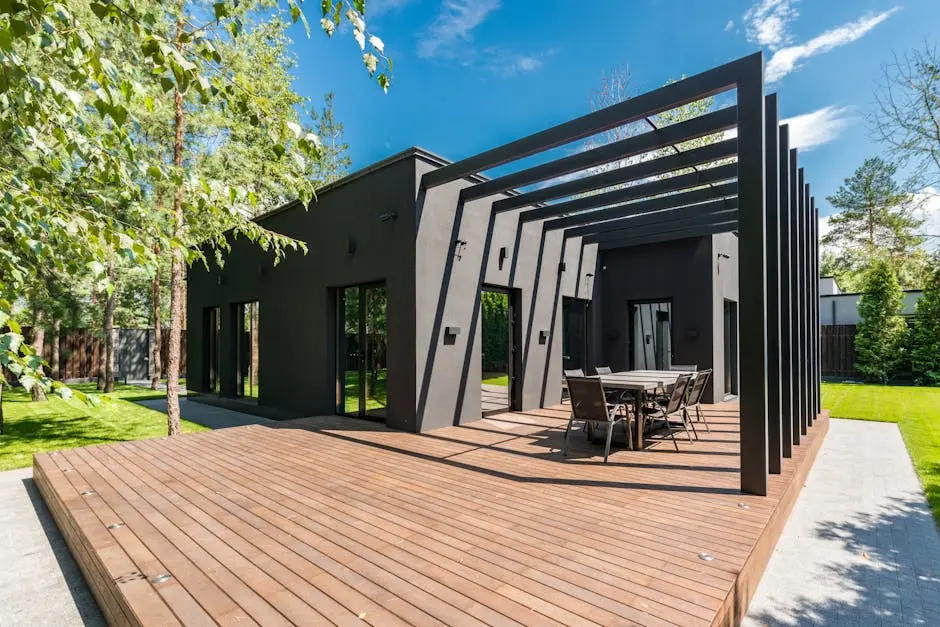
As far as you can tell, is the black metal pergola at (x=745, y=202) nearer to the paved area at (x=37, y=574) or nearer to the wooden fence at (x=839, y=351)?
the paved area at (x=37, y=574)

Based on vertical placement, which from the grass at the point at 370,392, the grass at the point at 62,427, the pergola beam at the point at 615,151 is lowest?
the grass at the point at 62,427

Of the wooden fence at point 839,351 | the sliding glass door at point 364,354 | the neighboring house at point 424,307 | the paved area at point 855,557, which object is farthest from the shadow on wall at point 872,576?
the wooden fence at point 839,351

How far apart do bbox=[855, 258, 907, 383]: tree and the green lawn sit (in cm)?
100

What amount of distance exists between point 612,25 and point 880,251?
1997cm

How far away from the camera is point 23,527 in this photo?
397 centimetres

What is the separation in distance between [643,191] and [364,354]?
15.8 ft

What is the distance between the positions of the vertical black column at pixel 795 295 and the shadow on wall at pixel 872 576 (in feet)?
4.05

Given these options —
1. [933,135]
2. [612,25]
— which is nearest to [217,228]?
[612,25]

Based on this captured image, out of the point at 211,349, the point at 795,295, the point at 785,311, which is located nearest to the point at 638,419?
the point at 785,311

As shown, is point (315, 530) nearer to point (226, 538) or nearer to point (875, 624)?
point (226, 538)

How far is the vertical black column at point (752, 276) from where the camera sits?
11.4 ft

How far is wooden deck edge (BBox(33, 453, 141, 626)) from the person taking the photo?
223cm

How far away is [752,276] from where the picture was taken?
355cm

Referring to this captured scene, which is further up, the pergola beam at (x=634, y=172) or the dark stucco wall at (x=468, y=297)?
the pergola beam at (x=634, y=172)
